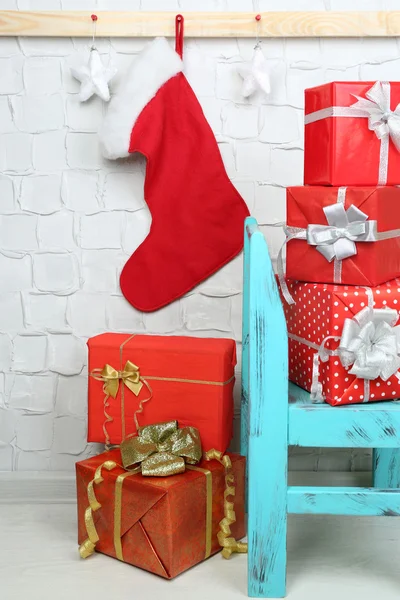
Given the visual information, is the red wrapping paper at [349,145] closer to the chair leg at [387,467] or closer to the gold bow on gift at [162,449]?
the gold bow on gift at [162,449]

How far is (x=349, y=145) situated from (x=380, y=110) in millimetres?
88

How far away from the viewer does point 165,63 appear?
5.80 feet

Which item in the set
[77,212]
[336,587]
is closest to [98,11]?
[77,212]

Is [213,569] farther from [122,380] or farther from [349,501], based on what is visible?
[122,380]

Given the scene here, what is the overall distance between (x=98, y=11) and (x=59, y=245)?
605 mm

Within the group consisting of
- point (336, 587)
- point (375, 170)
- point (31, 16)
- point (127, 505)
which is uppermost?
point (31, 16)

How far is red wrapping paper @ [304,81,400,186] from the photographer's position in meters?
1.39

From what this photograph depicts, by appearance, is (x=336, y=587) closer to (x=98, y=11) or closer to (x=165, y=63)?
(x=165, y=63)

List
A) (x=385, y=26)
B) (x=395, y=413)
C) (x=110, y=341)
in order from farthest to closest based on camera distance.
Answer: (x=385, y=26)
(x=110, y=341)
(x=395, y=413)

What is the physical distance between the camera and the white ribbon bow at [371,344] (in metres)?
1.34

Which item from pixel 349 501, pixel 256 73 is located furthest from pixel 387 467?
pixel 256 73

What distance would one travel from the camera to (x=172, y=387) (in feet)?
5.33

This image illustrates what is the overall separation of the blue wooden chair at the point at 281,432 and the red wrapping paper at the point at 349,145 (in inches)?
9.1

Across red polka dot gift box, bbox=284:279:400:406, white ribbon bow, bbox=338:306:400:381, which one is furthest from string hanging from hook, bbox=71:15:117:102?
white ribbon bow, bbox=338:306:400:381
